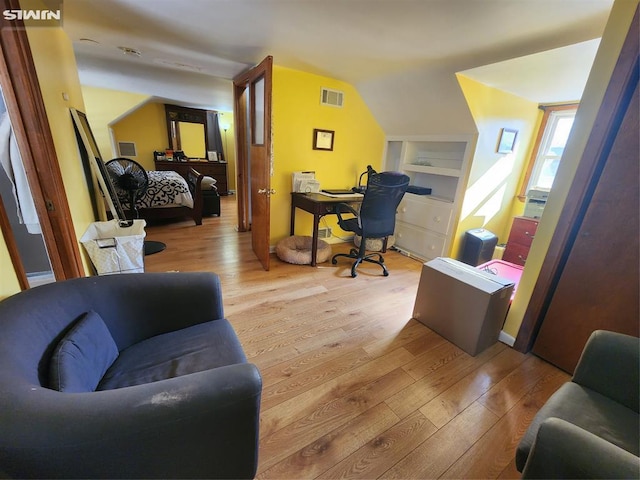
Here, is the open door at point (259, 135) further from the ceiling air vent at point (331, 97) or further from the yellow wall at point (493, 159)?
the yellow wall at point (493, 159)

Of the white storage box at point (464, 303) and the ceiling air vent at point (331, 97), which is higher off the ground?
the ceiling air vent at point (331, 97)

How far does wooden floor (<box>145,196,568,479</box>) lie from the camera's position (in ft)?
3.82

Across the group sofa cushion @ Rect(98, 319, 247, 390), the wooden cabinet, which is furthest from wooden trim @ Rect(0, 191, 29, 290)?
the wooden cabinet

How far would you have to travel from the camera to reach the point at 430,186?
11.9 feet

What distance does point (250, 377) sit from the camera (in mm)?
814

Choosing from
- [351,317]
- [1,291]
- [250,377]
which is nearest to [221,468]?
[250,377]

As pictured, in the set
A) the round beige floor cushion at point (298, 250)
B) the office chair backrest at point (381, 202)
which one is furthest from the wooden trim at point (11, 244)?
the office chair backrest at point (381, 202)

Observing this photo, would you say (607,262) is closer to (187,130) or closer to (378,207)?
(378,207)

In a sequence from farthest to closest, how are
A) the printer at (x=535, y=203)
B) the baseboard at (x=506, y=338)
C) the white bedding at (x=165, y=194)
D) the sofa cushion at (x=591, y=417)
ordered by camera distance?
1. the white bedding at (x=165, y=194)
2. the printer at (x=535, y=203)
3. the baseboard at (x=506, y=338)
4. the sofa cushion at (x=591, y=417)

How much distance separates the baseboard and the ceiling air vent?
2978 millimetres

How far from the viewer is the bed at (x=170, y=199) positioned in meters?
3.92

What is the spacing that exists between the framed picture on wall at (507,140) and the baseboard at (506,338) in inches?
84.7

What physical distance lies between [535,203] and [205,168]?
6.63 meters

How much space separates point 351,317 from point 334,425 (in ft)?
3.04
